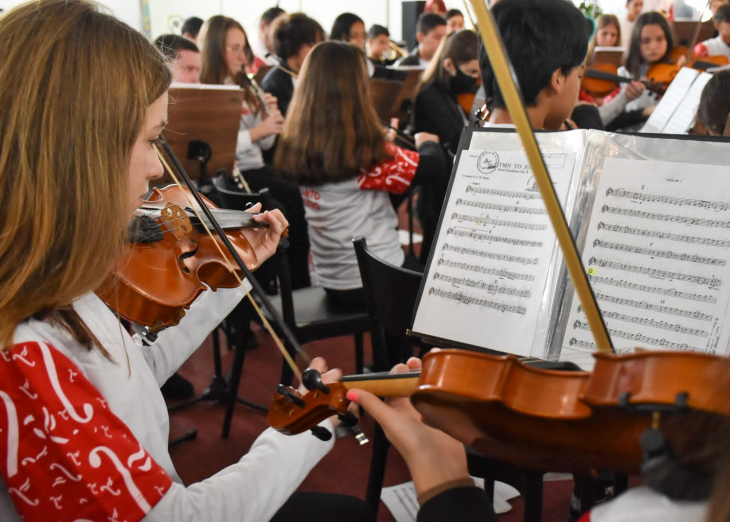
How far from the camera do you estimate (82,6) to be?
2.76ft

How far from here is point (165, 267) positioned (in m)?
1.21

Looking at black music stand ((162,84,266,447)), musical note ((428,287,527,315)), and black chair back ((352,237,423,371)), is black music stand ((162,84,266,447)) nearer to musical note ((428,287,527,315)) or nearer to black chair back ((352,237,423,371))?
black chair back ((352,237,423,371))

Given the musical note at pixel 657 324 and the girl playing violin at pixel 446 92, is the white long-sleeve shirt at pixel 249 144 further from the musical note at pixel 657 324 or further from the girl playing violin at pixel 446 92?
the musical note at pixel 657 324

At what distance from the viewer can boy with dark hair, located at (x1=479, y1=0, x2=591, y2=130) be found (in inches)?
55.6

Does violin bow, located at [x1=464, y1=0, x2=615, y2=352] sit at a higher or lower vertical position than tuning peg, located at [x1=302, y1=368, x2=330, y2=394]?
higher

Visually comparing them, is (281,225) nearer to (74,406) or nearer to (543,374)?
(74,406)

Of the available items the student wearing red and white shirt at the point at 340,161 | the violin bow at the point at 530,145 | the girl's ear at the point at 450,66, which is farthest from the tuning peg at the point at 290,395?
the girl's ear at the point at 450,66

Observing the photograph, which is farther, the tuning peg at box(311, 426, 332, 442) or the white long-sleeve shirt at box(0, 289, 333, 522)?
the tuning peg at box(311, 426, 332, 442)

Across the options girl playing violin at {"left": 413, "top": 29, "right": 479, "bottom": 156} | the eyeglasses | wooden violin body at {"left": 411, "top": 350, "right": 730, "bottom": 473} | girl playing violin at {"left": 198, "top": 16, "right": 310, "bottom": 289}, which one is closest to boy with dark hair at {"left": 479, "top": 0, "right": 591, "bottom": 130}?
wooden violin body at {"left": 411, "top": 350, "right": 730, "bottom": 473}

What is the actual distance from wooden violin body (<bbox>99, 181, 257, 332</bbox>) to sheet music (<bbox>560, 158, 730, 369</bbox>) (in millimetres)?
679

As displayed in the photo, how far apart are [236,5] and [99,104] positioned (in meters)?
7.11

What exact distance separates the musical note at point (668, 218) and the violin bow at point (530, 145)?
0.23 metres

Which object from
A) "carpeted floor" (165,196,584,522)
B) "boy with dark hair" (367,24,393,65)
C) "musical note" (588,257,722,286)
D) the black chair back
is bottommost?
"carpeted floor" (165,196,584,522)

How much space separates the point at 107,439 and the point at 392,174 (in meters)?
1.67
